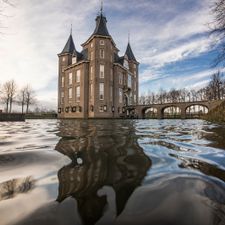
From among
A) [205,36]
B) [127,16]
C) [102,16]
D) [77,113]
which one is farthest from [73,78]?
[205,36]

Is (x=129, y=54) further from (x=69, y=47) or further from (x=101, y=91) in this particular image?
(x=101, y=91)

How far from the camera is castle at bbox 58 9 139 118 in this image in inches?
1773

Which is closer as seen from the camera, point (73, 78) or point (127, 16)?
point (127, 16)

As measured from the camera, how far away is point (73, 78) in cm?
4978

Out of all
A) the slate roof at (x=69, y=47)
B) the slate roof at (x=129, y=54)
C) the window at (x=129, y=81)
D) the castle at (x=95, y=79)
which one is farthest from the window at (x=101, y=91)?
the slate roof at (x=129, y=54)

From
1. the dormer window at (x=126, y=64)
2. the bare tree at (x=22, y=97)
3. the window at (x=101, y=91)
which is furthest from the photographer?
the bare tree at (x=22, y=97)

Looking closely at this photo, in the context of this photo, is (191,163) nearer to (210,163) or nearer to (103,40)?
(210,163)

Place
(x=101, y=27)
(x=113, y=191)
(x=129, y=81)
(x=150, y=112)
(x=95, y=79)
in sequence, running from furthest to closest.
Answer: (x=150, y=112) → (x=129, y=81) → (x=101, y=27) → (x=95, y=79) → (x=113, y=191)

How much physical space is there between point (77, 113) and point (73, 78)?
28.7 ft

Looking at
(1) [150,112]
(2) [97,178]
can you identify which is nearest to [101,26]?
(1) [150,112]

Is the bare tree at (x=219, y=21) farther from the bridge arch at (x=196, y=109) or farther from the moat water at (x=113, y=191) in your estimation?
the bridge arch at (x=196, y=109)

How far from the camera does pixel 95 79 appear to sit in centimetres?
4500

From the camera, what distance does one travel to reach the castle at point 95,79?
45.0m

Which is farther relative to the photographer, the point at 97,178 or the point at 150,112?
the point at 150,112
